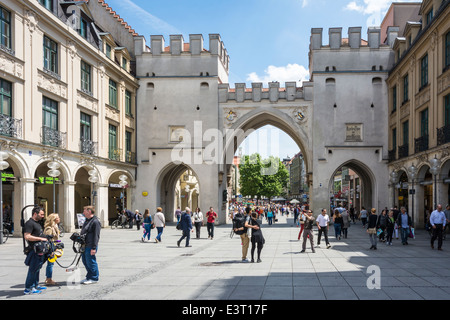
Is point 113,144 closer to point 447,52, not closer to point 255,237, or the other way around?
point 255,237

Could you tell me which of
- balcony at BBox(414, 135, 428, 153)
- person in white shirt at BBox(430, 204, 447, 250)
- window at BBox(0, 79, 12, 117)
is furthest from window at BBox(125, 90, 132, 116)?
person in white shirt at BBox(430, 204, 447, 250)

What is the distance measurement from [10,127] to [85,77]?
341 inches

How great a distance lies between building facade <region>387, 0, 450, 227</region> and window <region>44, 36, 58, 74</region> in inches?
752

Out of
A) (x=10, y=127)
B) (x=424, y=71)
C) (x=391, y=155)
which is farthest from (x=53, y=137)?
(x=391, y=155)

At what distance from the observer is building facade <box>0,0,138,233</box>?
20734 mm

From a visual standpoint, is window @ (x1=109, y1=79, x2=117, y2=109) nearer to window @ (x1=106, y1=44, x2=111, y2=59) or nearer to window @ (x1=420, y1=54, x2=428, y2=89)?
window @ (x1=106, y1=44, x2=111, y2=59)

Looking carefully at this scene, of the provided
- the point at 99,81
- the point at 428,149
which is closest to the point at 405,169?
the point at 428,149

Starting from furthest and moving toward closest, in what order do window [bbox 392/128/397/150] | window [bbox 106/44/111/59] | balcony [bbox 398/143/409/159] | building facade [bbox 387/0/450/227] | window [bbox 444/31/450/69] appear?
window [bbox 392/128/397/150]
window [bbox 106/44/111/59]
balcony [bbox 398/143/409/159]
building facade [bbox 387/0/450/227]
window [bbox 444/31/450/69]

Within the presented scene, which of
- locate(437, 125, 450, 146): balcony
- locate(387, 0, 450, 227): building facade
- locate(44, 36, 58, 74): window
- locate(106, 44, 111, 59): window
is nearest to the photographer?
locate(437, 125, 450, 146): balcony

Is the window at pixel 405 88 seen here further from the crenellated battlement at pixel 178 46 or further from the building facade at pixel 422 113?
the crenellated battlement at pixel 178 46

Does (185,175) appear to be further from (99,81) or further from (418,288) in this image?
(418,288)

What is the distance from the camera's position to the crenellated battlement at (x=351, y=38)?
34.5 metres

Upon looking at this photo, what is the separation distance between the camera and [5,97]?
20.2 m

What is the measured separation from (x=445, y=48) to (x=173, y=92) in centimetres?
1944
